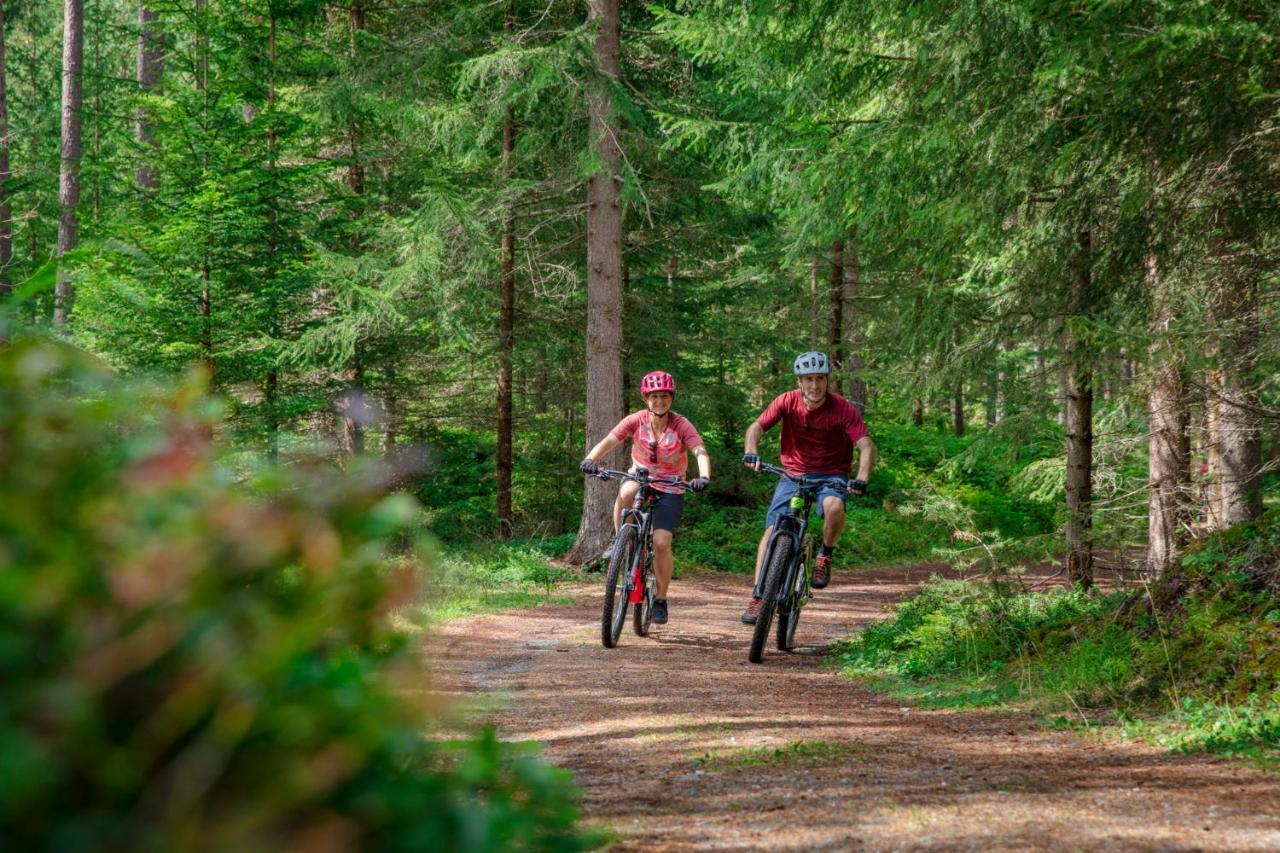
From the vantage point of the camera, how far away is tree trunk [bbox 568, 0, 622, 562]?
47.2 feet

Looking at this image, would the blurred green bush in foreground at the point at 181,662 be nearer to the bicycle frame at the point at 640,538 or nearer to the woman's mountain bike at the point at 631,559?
the woman's mountain bike at the point at 631,559

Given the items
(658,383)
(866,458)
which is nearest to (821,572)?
(866,458)

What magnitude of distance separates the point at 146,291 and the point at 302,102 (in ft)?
19.9

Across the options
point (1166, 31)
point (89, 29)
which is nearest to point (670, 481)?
point (1166, 31)

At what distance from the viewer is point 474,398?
19.8 m

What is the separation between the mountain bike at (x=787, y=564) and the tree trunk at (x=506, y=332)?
924cm

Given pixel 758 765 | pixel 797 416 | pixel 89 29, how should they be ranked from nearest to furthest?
1. pixel 758 765
2. pixel 797 416
3. pixel 89 29

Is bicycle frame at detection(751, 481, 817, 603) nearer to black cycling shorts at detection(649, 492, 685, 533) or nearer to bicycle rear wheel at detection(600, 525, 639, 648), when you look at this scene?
black cycling shorts at detection(649, 492, 685, 533)

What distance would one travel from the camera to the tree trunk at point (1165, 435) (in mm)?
6609

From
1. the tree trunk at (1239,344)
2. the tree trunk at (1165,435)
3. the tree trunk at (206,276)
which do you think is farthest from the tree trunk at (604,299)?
the tree trunk at (1239,344)

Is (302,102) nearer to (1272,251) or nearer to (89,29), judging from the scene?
(1272,251)

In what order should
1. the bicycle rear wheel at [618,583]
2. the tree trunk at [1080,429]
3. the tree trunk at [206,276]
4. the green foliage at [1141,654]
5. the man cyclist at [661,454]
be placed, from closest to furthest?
the green foliage at [1141,654] → the tree trunk at [1080,429] → the bicycle rear wheel at [618,583] → the man cyclist at [661,454] → the tree trunk at [206,276]

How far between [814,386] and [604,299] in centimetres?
683

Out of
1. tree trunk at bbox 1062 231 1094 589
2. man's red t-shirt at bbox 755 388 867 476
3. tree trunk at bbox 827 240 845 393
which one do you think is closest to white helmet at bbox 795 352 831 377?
man's red t-shirt at bbox 755 388 867 476
